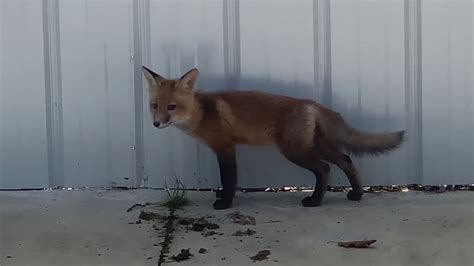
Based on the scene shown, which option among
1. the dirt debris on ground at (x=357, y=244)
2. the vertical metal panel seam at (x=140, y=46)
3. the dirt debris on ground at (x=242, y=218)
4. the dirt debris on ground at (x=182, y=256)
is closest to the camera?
the dirt debris on ground at (x=182, y=256)

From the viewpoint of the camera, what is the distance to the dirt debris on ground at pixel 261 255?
11.3 feet

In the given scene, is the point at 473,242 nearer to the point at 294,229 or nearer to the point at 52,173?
the point at 294,229

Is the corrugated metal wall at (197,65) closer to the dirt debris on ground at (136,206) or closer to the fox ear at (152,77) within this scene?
the fox ear at (152,77)

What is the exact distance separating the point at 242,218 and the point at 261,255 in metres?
0.64

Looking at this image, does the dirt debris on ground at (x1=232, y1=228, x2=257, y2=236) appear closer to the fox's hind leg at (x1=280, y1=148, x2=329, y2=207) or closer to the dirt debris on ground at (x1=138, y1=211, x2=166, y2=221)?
the dirt debris on ground at (x1=138, y1=211, x2=166, y2=221)

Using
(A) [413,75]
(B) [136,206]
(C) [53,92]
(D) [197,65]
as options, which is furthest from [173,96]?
(A) [413,75]

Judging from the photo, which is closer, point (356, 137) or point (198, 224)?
point (198, 224)

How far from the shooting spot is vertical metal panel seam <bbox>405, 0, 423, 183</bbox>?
477 cm

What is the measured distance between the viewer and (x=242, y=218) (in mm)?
4109

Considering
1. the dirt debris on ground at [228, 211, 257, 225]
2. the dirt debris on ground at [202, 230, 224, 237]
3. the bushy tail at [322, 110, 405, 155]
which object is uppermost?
the bushy tail at [322, 110, 405, 155]

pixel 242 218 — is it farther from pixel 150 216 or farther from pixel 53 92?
pixel 53 92

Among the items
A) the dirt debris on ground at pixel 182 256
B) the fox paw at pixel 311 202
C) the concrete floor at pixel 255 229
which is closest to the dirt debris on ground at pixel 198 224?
the concrete floor at pixel 255 229

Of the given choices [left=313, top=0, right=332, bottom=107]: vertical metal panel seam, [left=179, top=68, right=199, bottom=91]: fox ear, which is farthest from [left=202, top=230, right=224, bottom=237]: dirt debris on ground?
[left=313, top=0, right=332, bottom=107]: vertical metal panel seam

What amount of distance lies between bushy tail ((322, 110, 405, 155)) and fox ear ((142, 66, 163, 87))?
94 cm
